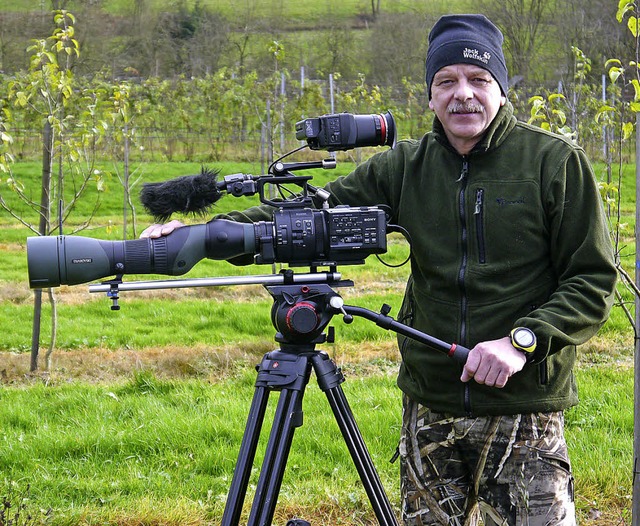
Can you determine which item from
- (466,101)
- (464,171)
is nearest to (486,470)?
(464,171)

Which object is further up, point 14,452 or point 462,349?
point 462,349

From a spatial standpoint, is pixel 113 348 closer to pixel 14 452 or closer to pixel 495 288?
pixel 14 452

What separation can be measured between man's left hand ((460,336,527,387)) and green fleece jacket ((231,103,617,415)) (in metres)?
0.10

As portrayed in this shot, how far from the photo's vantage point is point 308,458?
15.1 ft

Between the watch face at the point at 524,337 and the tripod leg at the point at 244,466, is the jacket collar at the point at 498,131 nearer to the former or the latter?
the watch face at the point at 524,337

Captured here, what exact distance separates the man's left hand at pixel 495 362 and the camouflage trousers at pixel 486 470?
1.16 ft

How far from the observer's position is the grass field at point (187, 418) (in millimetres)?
4117

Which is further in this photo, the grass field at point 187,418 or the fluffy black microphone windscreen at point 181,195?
the grass field at point 187,418

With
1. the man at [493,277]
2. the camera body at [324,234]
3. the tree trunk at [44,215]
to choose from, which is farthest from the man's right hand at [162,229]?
the tree trunk at [44,215]

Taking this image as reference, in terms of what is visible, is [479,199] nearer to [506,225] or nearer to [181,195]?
[506,225]

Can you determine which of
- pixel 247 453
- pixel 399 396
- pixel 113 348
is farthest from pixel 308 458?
pixel 113 348

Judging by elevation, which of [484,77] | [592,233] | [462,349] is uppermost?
[484,77]

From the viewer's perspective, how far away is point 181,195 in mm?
2812

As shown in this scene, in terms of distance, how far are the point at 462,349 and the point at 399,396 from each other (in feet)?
10.2
